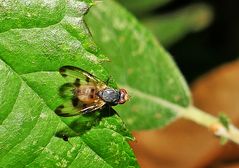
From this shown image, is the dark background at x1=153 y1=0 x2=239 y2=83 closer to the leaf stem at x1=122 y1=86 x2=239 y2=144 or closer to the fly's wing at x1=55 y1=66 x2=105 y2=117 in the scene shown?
the leaf stem at x1=122 y1=86 x2=239 y2=144

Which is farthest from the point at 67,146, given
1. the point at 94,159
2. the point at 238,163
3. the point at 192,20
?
the point at 192,20

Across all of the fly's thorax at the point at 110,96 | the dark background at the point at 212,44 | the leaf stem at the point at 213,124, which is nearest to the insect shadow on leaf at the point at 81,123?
the fly's thorax at the point at 110,96

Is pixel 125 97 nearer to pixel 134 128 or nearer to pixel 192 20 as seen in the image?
pixel 134 128

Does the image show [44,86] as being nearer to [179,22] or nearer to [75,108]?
[75,108]

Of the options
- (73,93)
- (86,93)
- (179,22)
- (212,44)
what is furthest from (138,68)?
(212,44)

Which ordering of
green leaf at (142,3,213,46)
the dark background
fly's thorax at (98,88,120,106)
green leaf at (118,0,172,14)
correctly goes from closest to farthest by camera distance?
fly's thorax at (98,88,120,106) < green leaf at (118,0,172,14) < green leaf at (142,3,213,46) < the dark background

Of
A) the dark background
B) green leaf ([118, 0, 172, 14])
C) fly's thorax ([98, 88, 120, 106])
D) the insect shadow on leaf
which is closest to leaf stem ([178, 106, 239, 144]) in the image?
fly's thorax ([98, 88, 120, 106])

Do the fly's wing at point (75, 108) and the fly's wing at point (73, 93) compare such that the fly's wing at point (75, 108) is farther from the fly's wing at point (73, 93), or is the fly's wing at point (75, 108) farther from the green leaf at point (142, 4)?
the green leaf at point (142, 4)
